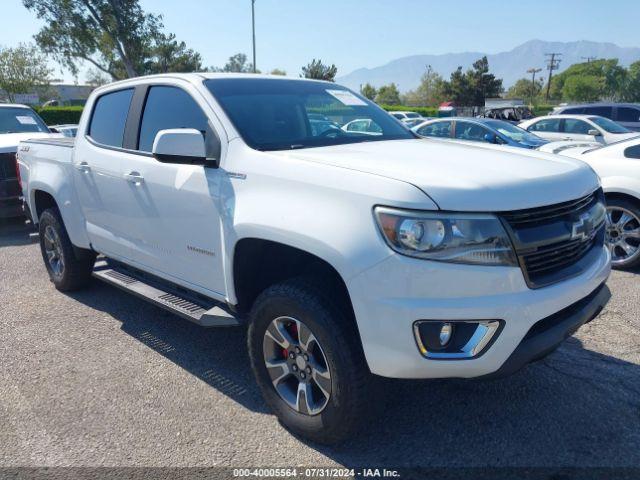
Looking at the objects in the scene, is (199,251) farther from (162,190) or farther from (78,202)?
(78,202)

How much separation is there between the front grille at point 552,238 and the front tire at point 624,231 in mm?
3168

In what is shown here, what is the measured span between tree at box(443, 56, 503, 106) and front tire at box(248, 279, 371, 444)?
64.0 metres

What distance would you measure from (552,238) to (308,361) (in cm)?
131

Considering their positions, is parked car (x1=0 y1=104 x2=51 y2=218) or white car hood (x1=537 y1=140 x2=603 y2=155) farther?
parked car (x1=0 y1=104 x2=51 y2=218)

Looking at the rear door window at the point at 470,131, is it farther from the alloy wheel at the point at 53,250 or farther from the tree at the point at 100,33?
the tree at the point at 100,33

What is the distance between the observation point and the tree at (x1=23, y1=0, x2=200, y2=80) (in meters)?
31.7

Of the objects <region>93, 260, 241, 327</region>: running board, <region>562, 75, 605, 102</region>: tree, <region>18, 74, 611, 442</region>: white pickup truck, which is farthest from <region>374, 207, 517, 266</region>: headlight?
<region>562, 75, 605, 102</region>: tree

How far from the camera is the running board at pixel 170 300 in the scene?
10.5ft

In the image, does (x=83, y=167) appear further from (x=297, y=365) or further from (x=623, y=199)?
(x=623, y=199)

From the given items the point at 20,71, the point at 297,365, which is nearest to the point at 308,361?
the point at 297,365

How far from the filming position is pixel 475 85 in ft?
204

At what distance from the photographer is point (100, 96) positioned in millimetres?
4711

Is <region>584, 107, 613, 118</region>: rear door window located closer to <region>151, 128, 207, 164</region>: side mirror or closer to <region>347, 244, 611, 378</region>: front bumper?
<region>347, 244, 611, 378</region>: front bumper

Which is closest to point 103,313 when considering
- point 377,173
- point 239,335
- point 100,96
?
point 239,335
